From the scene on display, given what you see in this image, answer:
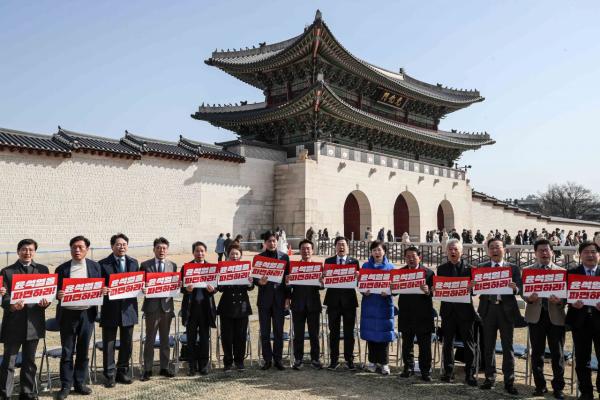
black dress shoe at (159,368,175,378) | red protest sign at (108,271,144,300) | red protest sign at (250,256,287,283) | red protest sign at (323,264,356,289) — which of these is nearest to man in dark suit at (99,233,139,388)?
red protest sign at (108,271,144,300)

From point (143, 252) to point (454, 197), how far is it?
2318 centimetres

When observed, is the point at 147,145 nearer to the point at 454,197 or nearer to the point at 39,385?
the point at 39,385

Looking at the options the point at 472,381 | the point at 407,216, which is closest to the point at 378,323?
the point at 472,381

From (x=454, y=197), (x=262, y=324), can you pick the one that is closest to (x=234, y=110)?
(x=454, y=197)

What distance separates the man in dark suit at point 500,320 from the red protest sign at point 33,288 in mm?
5156

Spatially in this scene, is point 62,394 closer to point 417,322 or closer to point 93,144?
point 417,322

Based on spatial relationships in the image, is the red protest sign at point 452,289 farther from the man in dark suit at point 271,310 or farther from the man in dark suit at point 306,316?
the man in dark suit at point 271,310

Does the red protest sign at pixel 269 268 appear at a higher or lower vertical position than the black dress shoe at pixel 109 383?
higher

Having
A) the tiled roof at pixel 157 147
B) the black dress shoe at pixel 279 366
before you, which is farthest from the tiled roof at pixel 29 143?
the black dress shoe at pixel 279 366

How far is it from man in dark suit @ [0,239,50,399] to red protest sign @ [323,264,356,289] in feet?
11.3

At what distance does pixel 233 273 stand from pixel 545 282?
3.91 meters

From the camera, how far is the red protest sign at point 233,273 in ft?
19.3

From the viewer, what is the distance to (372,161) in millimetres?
26094

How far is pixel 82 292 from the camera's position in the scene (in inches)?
197
